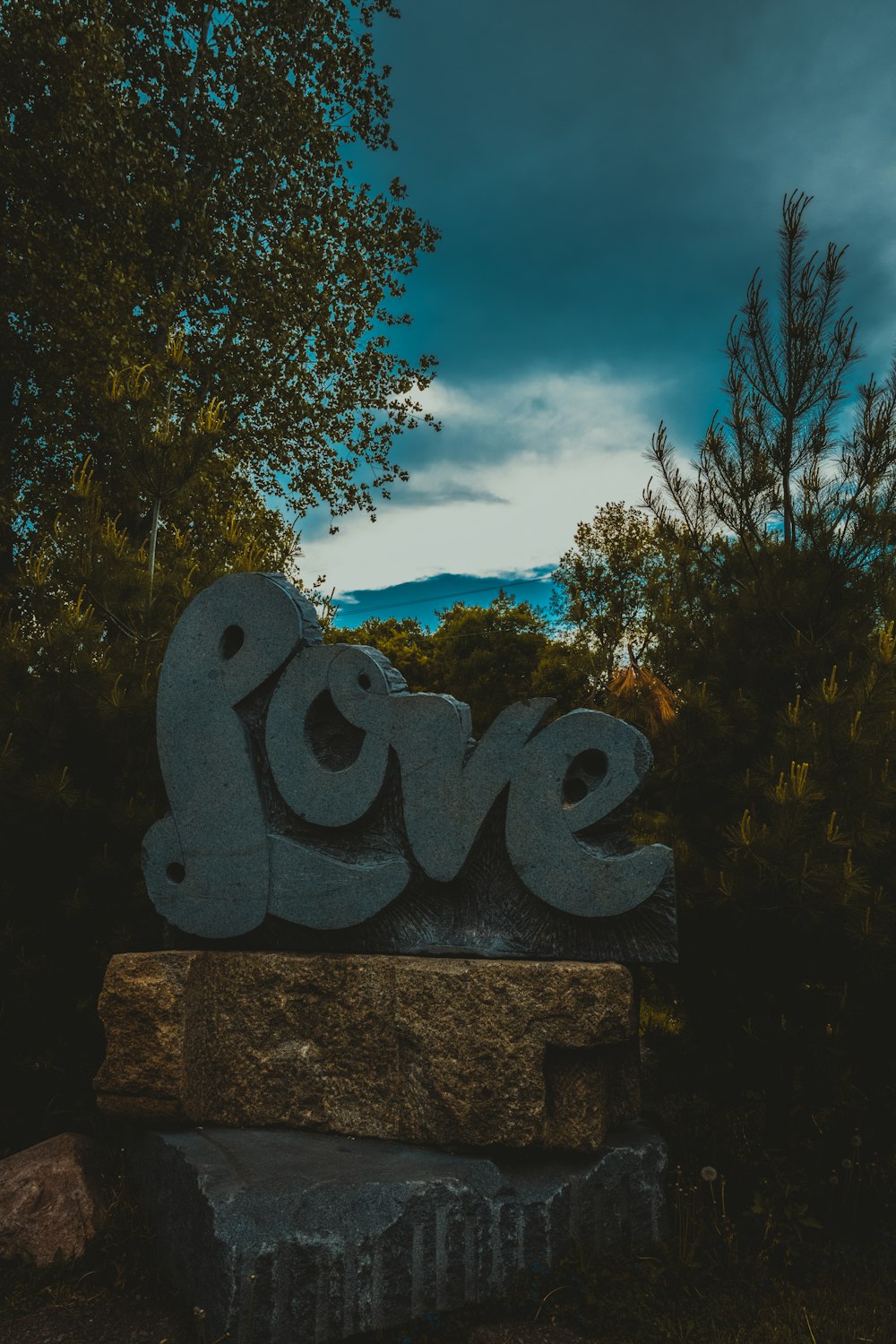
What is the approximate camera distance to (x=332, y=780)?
429 centimetres

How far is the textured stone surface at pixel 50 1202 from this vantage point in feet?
12.8

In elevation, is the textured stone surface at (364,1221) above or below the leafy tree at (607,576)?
below

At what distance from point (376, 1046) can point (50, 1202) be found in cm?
153

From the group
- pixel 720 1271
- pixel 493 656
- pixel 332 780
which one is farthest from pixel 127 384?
pixel 493 656

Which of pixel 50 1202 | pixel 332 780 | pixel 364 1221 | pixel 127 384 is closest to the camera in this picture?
pixel 364 1221

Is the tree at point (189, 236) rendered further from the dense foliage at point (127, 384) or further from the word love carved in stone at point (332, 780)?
the word love carved in stone at point (332, 780)

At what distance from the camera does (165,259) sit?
11523 millimetres

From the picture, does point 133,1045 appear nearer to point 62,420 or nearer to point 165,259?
point 62,420

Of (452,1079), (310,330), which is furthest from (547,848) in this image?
(310,330)

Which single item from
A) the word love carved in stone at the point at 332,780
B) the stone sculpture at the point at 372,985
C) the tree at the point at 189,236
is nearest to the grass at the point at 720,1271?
the stone sculpture at the point at 372,985

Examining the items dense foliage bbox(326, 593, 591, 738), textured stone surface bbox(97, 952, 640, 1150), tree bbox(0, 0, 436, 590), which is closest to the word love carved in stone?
textured stone surface bbox(97, 952, 640, 1150)

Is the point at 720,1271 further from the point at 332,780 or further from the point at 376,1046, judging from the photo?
the point at 332,780

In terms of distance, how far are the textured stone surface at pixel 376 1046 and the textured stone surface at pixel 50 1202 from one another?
1.13ft

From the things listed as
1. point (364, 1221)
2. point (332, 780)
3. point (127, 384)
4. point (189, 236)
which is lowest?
point (364, 1221)
